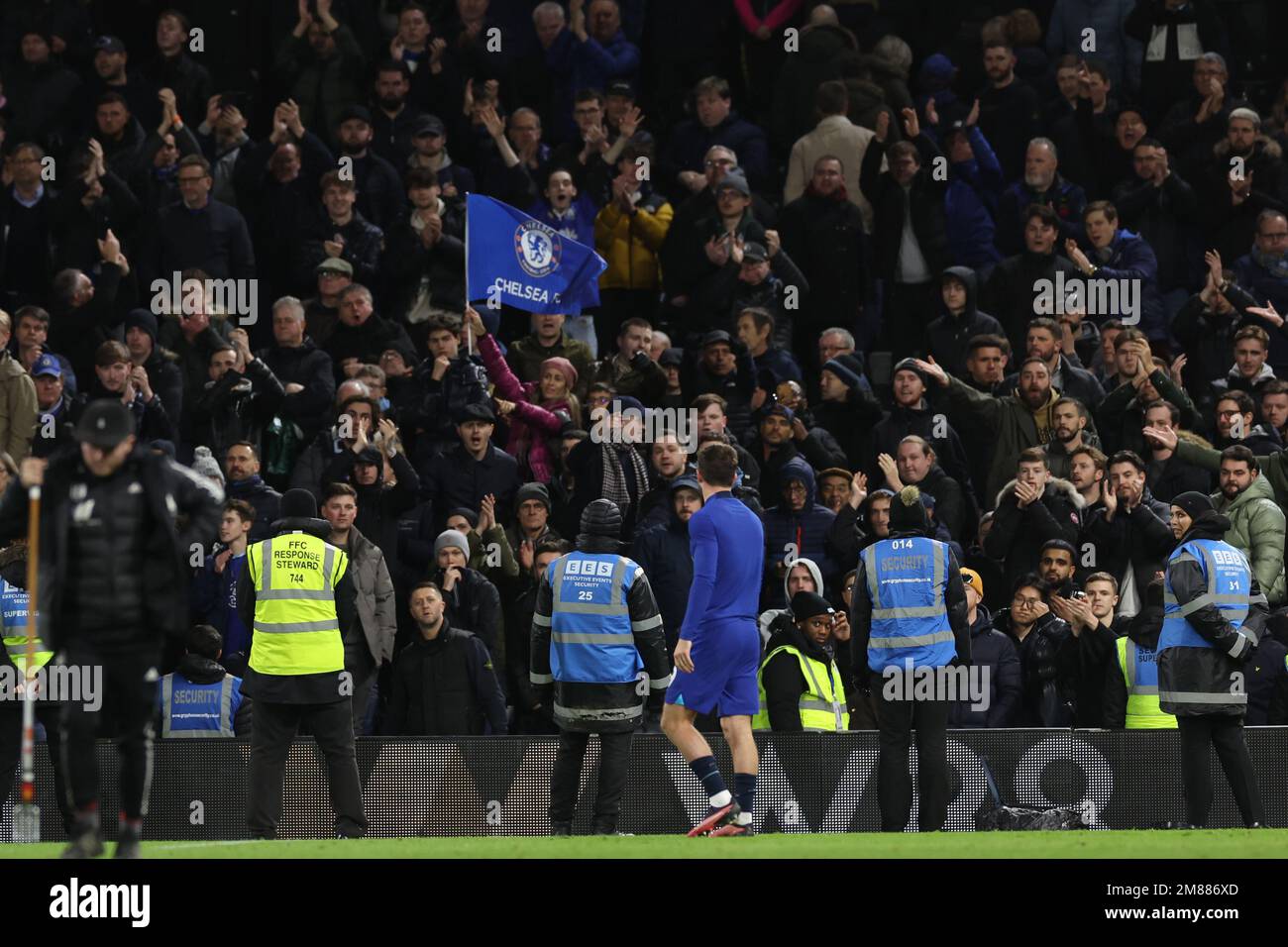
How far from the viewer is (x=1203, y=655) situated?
14.0 m

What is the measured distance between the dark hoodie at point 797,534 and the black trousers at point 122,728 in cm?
733

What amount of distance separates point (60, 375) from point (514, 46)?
6.45m

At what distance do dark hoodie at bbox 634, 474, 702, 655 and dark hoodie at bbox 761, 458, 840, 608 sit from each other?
77 cm

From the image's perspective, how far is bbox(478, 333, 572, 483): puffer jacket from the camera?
18.3 metres

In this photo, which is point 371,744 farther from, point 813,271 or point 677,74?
point 677,74

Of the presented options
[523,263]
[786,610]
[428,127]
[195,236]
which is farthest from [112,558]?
[428,127]

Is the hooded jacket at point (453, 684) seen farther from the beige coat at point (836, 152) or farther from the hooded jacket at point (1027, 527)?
the beige coat at point (836, 152)

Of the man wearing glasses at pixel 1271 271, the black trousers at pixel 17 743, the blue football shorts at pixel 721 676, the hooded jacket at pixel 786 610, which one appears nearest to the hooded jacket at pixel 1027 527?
the hooded jacket at pixel 786 610

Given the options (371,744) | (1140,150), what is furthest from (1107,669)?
(1140,150)

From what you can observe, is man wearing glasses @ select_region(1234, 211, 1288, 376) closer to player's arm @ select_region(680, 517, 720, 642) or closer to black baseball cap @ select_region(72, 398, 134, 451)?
player's arm @ select_region(680, 517, 720, 642)

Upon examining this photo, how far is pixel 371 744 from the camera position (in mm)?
15398

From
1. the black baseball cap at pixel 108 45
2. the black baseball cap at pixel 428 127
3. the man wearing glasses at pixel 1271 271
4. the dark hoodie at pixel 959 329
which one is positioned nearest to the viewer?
the dark hoodie at pixel 959 329

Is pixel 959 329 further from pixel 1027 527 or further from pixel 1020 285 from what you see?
pixel 1027 527

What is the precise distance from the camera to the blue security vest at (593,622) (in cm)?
1386
